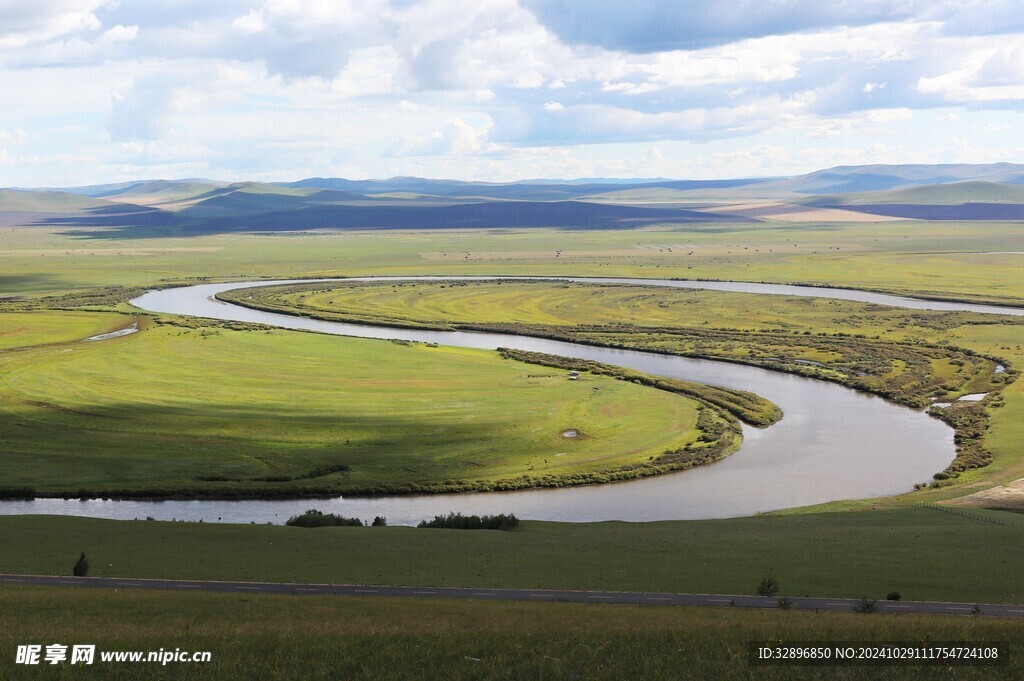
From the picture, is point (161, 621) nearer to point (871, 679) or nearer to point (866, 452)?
point (871, 679)

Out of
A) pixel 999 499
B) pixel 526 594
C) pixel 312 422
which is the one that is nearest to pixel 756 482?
pixel 999 499

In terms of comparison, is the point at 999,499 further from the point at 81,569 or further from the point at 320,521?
the point at 81,569

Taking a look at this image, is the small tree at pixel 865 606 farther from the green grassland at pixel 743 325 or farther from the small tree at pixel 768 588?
the green grassland at pixel 743 325

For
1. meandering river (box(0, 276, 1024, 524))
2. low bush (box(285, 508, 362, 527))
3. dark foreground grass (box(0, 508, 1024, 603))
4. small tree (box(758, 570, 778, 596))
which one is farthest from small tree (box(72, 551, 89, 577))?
small tree (box(758, 570, 778, 596))

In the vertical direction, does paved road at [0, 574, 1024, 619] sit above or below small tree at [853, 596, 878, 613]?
below

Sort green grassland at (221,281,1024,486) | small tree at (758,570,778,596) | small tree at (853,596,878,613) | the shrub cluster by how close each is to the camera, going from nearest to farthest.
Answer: small tree at (853,596,878,613) → small tree at (758,570,778,596) → the shrub cluster → green grassland at (221,281,1024,486)

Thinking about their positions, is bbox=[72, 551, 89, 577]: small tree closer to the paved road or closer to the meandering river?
the paved road
